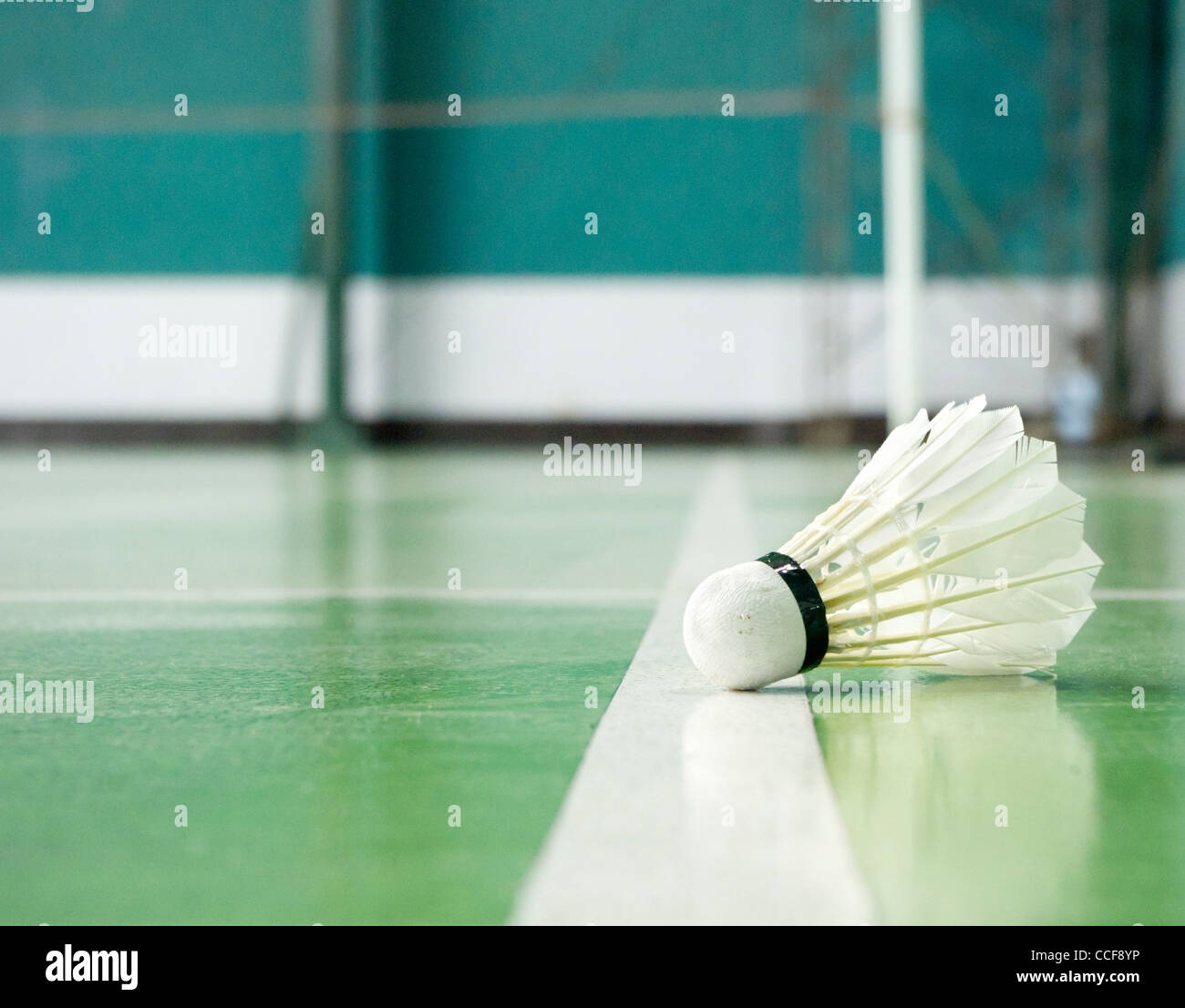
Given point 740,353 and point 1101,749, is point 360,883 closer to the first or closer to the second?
point 1101,749

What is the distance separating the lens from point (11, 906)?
1234mm

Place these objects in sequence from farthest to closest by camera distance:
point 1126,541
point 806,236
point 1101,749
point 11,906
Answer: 1. point 806,236
2. point 1126,541
3. point 1101,749
4. point 11,906

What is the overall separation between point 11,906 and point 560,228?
15998 mm

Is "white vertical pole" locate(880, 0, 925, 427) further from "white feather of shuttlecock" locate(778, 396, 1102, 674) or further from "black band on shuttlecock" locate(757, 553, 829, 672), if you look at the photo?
"black band on shuttlecock" locate(757, 553, 829, 672)

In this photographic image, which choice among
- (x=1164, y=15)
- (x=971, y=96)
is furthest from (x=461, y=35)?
(x=1164, y=15)

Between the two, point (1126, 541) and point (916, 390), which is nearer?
point (1126, 541)

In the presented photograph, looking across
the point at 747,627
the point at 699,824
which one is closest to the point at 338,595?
the point at 747,627

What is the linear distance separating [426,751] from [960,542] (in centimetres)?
85

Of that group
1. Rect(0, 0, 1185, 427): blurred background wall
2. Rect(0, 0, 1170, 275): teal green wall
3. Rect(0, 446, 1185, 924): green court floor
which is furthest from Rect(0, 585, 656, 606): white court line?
Rect(0, 0, 1170, 275): teal green wall

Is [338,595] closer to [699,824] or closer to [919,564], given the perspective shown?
[919,564]

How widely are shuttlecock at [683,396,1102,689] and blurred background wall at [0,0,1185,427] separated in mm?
A: 14122

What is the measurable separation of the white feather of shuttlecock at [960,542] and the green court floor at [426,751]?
0.42 feet

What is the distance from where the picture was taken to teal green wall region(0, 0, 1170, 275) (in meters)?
16.1

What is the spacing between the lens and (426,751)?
179cm
